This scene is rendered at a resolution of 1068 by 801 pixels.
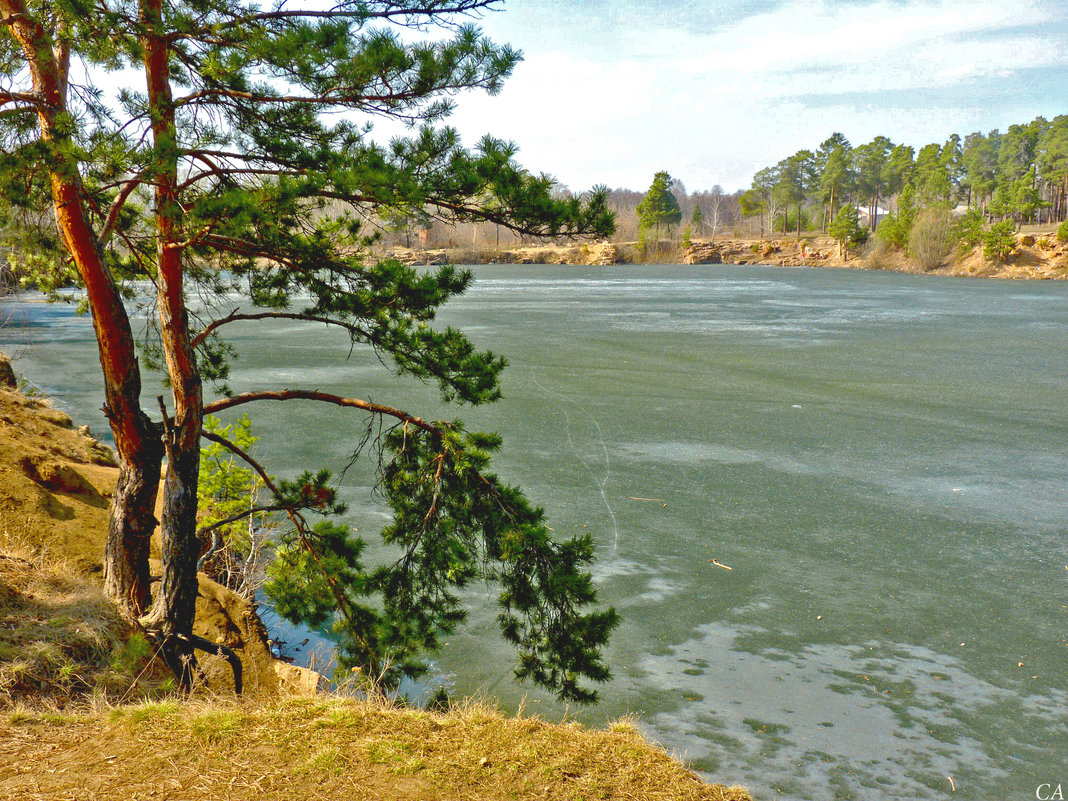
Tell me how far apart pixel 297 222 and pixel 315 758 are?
3.22 m

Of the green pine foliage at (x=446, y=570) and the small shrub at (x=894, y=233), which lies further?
the small shrub at (x=894, y=233)

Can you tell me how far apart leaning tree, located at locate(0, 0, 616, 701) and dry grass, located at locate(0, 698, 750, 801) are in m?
1.11

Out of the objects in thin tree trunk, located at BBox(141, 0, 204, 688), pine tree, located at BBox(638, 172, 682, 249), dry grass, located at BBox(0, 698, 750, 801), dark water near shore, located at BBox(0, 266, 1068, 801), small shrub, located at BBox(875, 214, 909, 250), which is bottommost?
dark water near shore, located at BBox(0, 266, 1068, 801)

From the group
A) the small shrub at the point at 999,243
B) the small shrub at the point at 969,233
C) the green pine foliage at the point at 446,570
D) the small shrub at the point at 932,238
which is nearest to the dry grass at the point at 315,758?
the green pine foliage at the point at 446,570

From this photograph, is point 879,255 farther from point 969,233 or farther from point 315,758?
point 315,758

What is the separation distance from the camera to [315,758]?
12.1 ft

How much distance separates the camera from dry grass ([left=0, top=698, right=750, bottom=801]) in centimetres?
344

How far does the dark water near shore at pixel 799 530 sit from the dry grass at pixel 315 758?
5.36 ft

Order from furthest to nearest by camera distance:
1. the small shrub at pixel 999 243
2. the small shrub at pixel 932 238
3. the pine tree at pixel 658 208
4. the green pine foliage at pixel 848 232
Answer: the pine tree at pixel 658 208 < the green pine foliage at pixel 848 232 < the small shrub at pixel 932 238 < the small shrub at pixel 999 243

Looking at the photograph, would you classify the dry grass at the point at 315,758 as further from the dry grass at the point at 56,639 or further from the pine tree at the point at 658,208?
the pine tree at the point at 658,208

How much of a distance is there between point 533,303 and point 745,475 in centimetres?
2755

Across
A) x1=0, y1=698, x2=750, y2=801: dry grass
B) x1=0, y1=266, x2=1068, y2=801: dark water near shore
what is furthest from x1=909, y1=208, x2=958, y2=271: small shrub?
x1=0, y1=698, x2=750, y2=801: dry grass

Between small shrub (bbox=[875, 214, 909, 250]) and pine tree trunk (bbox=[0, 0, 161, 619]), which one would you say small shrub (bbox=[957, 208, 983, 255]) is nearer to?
small shrub (bbox=[875, 214, 909, 250])

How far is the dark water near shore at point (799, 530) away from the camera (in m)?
5.79
